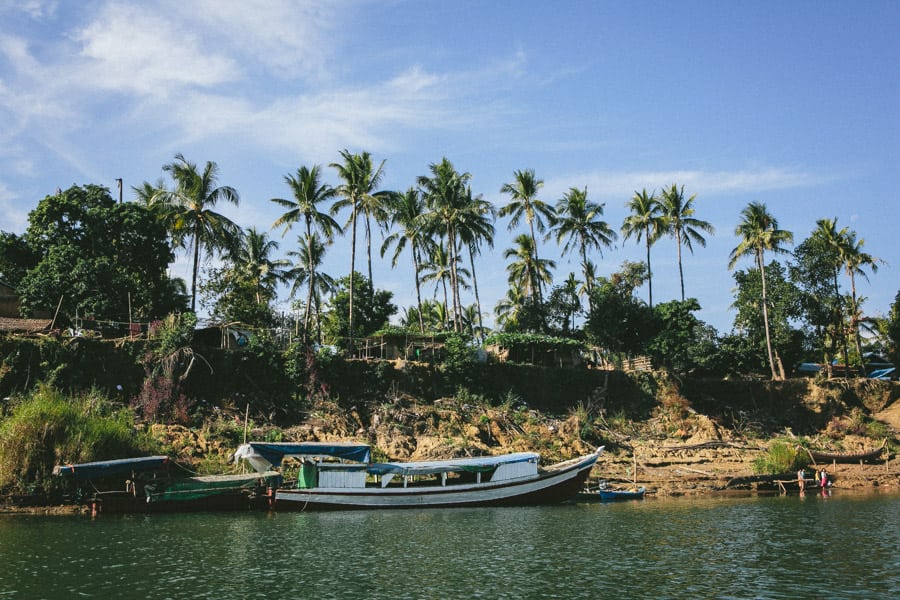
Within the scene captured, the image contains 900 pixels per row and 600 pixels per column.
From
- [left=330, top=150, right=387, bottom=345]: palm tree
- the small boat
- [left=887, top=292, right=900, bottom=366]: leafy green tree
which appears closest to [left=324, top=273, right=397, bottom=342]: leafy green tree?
[left=330, top=150, right=387, bottom=345]: palm tree

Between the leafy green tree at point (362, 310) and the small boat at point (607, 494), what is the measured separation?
2337 cm

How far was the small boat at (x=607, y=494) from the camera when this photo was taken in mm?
37625

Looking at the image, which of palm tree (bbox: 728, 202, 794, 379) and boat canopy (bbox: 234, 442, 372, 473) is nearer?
boat canopy (bbox: 234, 442, 372, 473)

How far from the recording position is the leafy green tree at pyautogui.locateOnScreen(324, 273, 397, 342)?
187 feet

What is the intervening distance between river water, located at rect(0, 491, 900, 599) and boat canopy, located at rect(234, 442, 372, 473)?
2895mm

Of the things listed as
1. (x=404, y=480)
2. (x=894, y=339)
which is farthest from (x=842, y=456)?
(x=404, y=480)

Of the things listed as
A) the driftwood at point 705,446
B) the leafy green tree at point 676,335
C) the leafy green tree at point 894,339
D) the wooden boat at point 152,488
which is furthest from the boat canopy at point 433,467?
the leafy green tree at point 894,339

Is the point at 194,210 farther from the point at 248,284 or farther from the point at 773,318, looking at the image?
the point at 773,318

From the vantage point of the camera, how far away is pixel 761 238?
193ft

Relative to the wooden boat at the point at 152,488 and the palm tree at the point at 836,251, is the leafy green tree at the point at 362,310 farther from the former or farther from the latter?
the palm tree at the point at 836,251

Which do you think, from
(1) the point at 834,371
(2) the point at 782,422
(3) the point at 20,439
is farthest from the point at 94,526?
(1) the point at 834,371

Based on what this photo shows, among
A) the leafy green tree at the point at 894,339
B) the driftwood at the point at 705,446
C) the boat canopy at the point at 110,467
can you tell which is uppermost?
the leafy green tree at the point at 894,339

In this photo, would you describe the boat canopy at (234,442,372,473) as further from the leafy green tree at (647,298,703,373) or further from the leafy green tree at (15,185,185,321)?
the leafy green tree at (647,298,703,373)

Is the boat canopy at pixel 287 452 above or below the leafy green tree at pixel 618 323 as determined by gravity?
below
